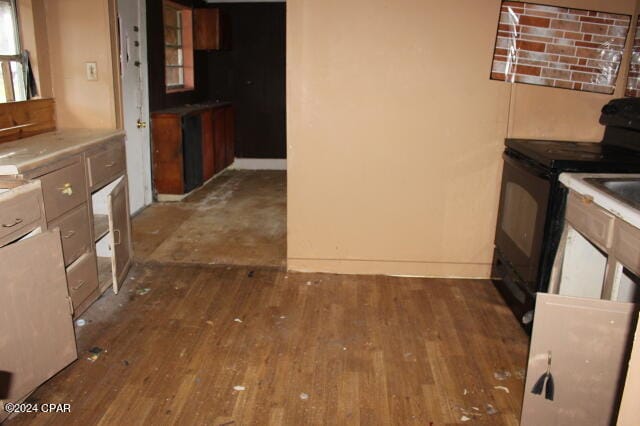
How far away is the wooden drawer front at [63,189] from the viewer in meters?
2.24

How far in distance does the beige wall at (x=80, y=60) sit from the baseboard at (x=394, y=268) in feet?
→ 5.03

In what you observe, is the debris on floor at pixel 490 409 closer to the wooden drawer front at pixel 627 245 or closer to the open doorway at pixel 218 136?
the wooden drawer front at pixel 627 245

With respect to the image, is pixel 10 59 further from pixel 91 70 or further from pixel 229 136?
pixel 229 136

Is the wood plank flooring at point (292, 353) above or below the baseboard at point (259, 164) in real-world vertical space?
below

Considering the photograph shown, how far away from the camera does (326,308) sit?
2.90 meters

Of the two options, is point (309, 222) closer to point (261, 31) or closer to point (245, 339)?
point (245, 339)

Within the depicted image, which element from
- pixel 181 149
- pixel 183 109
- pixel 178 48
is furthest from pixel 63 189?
pixel 178 48

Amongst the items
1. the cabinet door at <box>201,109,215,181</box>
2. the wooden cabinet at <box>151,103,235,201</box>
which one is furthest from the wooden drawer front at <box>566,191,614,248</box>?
the cabinet door at <box>201,109,215,181</box>

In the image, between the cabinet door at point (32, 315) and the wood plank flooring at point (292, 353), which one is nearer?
the cabinet door at point (32, 315)

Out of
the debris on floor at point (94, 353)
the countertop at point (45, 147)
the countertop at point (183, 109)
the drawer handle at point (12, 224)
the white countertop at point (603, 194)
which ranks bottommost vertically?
the debris on floor at point (94, 353)

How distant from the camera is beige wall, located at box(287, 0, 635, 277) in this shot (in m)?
3.00

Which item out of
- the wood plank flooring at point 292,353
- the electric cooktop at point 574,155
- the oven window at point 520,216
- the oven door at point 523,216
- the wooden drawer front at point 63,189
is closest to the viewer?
the wood plank flooring at point 292,353

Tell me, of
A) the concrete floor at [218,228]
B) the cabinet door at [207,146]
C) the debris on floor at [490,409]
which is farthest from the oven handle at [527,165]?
the cabinet door at [207,146]

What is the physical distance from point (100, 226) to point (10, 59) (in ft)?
3.38
